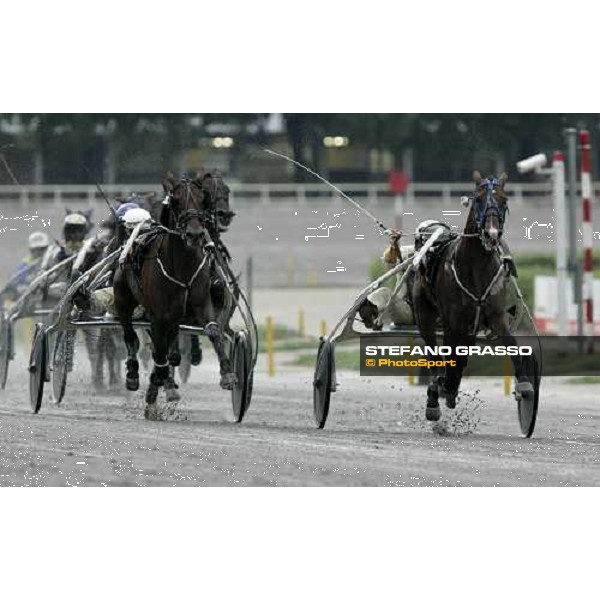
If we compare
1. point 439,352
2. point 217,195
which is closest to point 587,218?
point 439,352

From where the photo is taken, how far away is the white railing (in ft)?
57.6

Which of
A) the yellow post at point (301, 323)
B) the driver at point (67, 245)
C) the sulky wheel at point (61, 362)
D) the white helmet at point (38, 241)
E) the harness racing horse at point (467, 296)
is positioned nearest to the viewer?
the harness racing horse at point (467, 296)

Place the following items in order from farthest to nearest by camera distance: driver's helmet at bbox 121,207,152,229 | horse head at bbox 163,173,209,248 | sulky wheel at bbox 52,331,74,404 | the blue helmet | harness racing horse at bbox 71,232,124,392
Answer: harness racing horse at bbox 71,232,124,392
sulky wheel at bbox 52,331,74,404
the blue helmet
driver's helmet at bbox 121,207,152,229
horse head at bbox 163,173,209,248

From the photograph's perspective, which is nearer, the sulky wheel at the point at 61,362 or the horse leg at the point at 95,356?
the sulky wheel at the point at 61,362

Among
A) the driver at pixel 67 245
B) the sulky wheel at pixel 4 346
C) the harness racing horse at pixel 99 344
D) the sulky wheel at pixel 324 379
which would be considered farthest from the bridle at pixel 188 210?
the sulky wheel at pixel 4 346

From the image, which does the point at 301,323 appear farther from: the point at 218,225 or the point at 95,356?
the point at 218,225

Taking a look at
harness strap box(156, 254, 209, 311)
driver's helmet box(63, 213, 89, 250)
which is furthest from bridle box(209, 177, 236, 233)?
driver's helmet box(63, 213, 89, 250)

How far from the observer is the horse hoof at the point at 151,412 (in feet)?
59.3

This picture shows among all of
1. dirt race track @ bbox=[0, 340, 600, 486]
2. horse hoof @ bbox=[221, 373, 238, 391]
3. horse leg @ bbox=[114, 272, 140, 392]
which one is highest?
horse leg @ bbox=[114, 272, 140, 392]

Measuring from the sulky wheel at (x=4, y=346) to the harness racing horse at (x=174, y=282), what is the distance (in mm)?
3764

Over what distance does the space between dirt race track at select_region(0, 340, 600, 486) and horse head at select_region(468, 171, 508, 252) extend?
166 cm

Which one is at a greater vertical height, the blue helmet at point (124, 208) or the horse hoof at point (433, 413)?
the blue helmet at point (124, 208)

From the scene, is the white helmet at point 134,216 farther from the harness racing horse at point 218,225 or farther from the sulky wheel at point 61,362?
the sulky wheel at point 61,362

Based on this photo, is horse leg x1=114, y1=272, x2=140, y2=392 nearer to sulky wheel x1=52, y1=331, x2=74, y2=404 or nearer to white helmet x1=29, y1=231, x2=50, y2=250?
sulky wheel x1=52, y1=331, x2=74, y2=404
